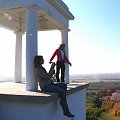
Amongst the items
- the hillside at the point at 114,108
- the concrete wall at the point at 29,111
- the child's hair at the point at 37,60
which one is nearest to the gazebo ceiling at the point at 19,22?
the child's hair at the point at 37,60

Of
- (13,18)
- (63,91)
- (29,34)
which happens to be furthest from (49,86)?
(13,18)

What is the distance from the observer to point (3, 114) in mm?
8109

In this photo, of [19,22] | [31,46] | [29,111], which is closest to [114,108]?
[19,22]

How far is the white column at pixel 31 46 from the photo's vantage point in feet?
29.0

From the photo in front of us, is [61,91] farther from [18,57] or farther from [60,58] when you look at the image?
[18,57]

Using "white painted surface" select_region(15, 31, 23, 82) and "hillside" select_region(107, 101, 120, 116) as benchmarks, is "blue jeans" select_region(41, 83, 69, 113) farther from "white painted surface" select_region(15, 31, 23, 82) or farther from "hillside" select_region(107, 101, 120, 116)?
"hillside" select_region(107, 101, 120, 116)

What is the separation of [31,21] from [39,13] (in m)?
1.33

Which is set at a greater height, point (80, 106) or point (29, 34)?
point (29, 34)

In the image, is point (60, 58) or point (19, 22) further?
point (19, 22)

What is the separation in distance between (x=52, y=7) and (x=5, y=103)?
390 cm

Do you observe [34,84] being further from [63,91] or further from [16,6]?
[16,6]

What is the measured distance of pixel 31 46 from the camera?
8.84 metres

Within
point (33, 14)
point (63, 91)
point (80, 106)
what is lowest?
point (80, 106)

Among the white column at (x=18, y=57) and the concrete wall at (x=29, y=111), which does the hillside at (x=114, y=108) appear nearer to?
the white column at (x=18, y=57)
